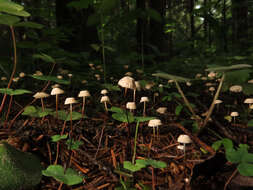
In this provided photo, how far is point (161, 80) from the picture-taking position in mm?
3816

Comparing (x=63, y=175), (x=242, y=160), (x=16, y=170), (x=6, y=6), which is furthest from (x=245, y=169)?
(x=6, y=6)

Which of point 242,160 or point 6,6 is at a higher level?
point 6,6

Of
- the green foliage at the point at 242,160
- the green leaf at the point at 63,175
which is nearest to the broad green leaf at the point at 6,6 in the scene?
the green leaf at the point at 63,175

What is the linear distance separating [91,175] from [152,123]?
73 centimetres

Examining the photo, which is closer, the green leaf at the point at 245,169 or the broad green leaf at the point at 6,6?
the green leaf at the point at 245,169

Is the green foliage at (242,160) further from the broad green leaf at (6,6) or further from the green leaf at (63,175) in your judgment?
the broad green leaf at (6,6)

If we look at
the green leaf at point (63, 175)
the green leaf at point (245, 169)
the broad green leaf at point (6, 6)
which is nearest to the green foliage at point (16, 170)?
the green leaf at point (63, 175)

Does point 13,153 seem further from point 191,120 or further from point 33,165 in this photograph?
point 191,120

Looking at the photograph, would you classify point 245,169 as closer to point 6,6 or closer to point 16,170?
point 16,170

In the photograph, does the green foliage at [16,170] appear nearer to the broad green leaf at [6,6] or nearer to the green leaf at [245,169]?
the broad green leaf at [6,6]

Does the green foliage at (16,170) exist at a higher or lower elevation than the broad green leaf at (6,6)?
lower

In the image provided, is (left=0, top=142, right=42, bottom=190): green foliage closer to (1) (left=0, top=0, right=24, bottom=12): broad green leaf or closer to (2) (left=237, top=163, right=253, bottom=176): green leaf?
(1) (left=0, top=0, right=24, bottom=12): broad green leaf

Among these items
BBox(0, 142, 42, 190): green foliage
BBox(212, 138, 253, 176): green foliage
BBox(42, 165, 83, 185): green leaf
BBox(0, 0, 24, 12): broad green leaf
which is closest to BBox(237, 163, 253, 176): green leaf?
BBox(212, 138, 253, 176): green foliage

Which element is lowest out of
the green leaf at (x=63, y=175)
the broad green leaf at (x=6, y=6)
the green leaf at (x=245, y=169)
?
the green leaf at (x=63, y=175)
